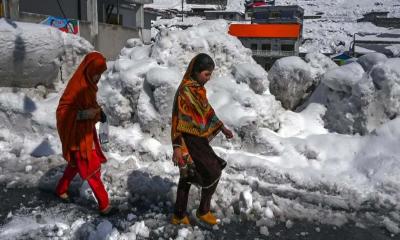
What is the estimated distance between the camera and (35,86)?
19.4 feet

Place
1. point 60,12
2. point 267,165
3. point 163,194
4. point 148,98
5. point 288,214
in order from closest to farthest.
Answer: point 288,214, point 163,194, point 267,165, point 148,98, point 60,12

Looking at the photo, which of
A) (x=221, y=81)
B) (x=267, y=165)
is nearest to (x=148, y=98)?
(x=221, y=81)

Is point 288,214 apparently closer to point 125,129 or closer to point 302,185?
point 302,185

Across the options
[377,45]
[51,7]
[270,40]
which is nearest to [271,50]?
[270,40]

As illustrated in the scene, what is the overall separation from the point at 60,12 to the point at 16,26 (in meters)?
14.5

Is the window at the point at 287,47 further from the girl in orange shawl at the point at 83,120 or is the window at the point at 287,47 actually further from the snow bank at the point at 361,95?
the girl in orange shawl at the point at 83,120

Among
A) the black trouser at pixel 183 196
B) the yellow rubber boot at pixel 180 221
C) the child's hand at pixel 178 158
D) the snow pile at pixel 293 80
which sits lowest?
the yellow rubber boot at pixel 180 221

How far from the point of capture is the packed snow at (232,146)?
12.1ft

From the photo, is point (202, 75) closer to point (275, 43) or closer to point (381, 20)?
point (275, 43)

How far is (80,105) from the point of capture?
361cm

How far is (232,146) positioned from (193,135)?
177 centimetres

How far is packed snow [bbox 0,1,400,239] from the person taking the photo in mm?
3676

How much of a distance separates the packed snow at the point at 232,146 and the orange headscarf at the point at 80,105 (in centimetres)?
69

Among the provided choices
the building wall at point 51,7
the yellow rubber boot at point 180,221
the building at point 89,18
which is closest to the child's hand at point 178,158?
the yellow rubber boot at point 180,221
